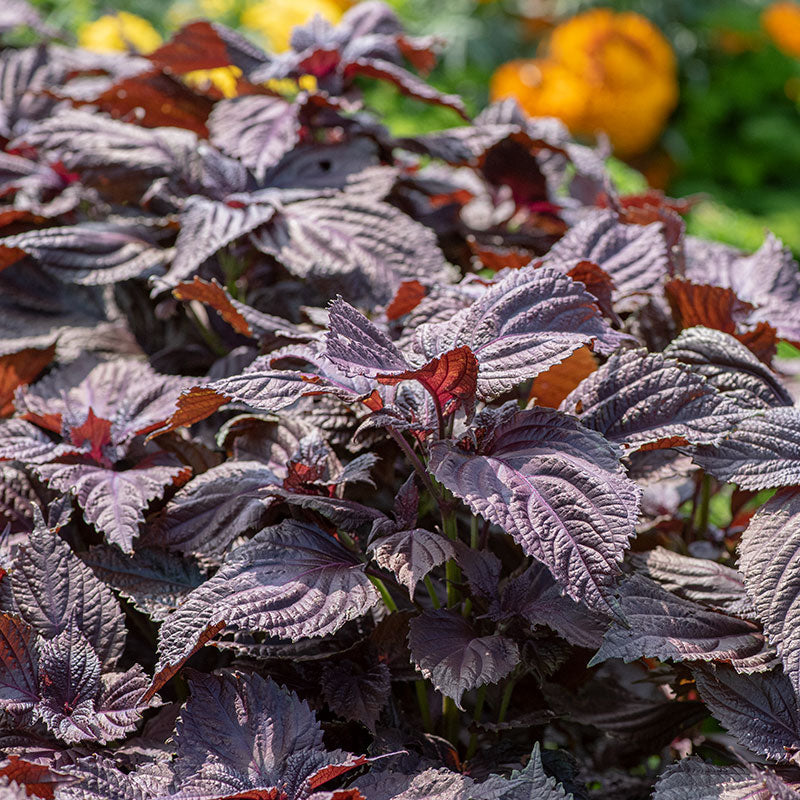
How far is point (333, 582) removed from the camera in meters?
0.90

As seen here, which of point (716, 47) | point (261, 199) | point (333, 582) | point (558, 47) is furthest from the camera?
point (716, 47)

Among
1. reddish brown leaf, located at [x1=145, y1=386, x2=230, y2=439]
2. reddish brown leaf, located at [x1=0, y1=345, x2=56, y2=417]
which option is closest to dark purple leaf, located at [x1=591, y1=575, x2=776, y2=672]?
reddish brown leaf, located at [x1=145, y1=386, x2=230, y2=439]

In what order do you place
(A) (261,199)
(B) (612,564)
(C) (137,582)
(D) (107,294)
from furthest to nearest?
(D) (107,294)
(A) (261,199)
(C) (137,582)
(B) (612,564)

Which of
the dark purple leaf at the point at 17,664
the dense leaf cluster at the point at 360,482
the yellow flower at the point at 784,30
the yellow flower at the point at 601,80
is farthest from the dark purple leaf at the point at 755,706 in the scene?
the yellow flower at the point at 784,30

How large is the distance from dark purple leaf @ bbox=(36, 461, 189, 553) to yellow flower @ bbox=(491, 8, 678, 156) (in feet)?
11.6

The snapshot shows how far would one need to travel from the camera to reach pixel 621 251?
1202 millimetres

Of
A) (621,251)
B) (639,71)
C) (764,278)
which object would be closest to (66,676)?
(621,251)

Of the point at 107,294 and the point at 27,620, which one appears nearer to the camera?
the point at 27,620

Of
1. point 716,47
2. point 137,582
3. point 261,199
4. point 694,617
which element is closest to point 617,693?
point 694,617

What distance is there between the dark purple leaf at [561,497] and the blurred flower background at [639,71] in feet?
10.4

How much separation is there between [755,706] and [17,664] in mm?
758

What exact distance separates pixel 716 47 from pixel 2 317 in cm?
511

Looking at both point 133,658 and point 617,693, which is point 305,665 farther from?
point 617,693

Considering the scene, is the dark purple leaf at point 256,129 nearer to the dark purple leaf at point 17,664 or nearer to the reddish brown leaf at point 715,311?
the reddish brown leaf at point 715,311
